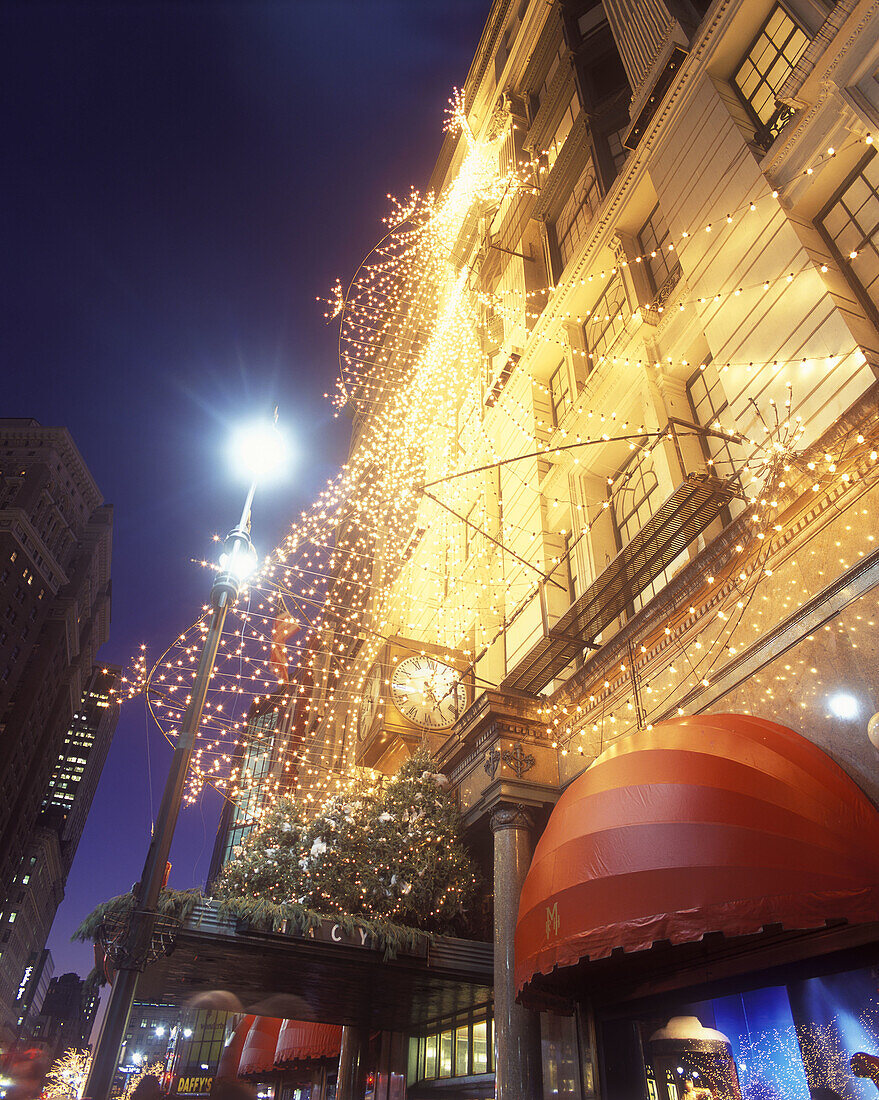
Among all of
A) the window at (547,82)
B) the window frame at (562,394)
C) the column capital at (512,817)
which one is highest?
the window at (547,82)

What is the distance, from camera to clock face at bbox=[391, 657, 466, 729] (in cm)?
1463

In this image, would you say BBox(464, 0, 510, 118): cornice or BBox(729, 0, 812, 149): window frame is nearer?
BBox(729, 0, 812, 149): window frame

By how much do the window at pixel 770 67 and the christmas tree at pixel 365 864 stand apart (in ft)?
41.0

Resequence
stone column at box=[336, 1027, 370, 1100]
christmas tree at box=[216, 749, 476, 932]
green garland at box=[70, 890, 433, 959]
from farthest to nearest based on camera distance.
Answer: stone column at box=[336, 1027, 370, 1100]
christmas tree at box=[216, 749, 476, 932]
green garland at box=[70, 890, 433, 959]

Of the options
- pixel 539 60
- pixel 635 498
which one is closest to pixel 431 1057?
pixel 635 498

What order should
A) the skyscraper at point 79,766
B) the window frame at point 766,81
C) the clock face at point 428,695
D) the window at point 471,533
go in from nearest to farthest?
the window frame at point 766,81
the clock face at point 428,695
the window at point 471,533
the skyscraper at point 79,766

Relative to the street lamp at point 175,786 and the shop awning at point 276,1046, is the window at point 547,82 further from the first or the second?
the shop awning at point 276,1046

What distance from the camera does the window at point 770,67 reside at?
405 inches

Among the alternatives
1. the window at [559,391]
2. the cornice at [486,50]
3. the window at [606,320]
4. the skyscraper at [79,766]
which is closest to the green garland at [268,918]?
the window at [559,391]

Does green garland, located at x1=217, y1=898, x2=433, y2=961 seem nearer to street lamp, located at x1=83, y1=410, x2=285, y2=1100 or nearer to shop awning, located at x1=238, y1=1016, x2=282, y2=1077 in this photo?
street lamp, located at x1=83, y1=410, x2=285, y2=1100

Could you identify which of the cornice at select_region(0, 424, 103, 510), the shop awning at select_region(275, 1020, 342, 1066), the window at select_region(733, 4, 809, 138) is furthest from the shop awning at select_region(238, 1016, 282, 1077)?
the cornice at select_region(0, 424, 103, 510)

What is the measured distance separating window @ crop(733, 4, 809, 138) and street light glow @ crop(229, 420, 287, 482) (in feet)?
29.2

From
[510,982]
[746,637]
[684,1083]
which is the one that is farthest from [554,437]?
[684,1083]

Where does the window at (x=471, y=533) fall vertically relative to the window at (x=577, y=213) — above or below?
below
